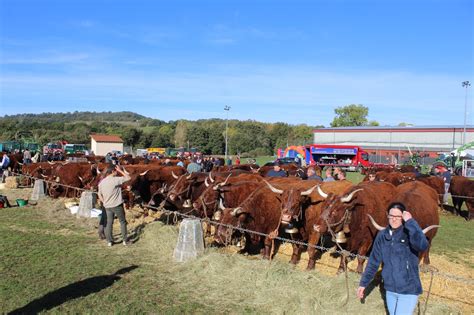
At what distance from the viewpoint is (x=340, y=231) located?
7.57 metres

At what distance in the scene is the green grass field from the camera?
602 centimetres

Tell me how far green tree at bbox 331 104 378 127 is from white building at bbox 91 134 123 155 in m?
54.3

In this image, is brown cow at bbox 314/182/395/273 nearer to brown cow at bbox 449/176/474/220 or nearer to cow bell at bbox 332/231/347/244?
cow bell at bbox 332/231/347/244

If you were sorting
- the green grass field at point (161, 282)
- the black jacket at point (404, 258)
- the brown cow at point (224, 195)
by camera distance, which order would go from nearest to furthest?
1. the black jacket at point (404, 258)
2. the green grass field at point (161, 282)
3. the brown cow at point (224, 195)

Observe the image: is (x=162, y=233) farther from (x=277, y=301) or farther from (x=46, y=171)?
(x=46, y=171)

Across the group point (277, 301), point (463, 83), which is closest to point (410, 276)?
point (277, 301)

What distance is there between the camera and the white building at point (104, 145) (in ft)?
209

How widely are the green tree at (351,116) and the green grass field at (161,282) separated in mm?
90546

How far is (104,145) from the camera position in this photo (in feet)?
213

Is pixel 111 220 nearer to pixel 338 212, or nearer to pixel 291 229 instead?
pixel 291 229

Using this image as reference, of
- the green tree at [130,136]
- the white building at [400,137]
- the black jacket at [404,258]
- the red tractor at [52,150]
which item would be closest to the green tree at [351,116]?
the white building at [400,137]


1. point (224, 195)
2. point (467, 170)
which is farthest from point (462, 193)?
point (467, 170)

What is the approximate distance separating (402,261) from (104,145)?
212 feet

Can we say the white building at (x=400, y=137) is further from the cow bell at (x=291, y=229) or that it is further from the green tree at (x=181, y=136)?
the cow bell at (x=291, y=229)
